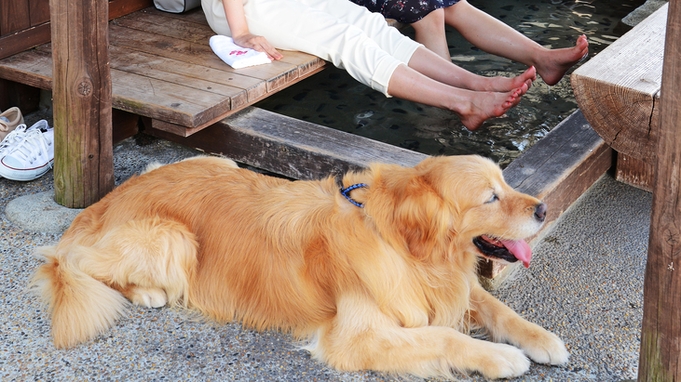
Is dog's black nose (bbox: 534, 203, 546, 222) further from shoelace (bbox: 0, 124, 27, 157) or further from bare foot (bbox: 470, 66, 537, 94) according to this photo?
shoelace (bbox: 0, 124, 27, 157)

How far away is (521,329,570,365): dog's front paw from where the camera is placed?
103 inches

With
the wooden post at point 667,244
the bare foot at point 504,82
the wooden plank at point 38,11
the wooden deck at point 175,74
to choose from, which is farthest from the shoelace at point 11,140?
the wooden post at point 667,244

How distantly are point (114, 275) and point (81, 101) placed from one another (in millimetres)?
859

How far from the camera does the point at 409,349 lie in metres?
2.54

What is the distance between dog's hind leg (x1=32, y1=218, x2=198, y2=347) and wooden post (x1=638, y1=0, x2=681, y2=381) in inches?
63.0

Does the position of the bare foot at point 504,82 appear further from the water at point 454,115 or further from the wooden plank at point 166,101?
the wooden plank at point 166,101

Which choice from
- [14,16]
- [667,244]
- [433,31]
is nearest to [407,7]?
[433,31]

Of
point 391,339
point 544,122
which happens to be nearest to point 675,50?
point 391,339

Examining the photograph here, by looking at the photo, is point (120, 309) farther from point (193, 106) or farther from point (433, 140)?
point (433, 140)

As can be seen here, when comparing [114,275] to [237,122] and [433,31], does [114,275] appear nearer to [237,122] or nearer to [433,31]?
[237,122]

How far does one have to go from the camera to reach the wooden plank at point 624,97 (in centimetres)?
289

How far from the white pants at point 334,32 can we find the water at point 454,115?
0.64m

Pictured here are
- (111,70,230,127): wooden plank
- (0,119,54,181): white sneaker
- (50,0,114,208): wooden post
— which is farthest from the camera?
(0,119,54,181): white sneaker

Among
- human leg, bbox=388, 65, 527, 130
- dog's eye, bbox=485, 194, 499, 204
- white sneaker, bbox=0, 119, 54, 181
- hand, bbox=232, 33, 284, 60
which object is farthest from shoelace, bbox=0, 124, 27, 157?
dog's eye, bbox=485, 194, 499, 204
